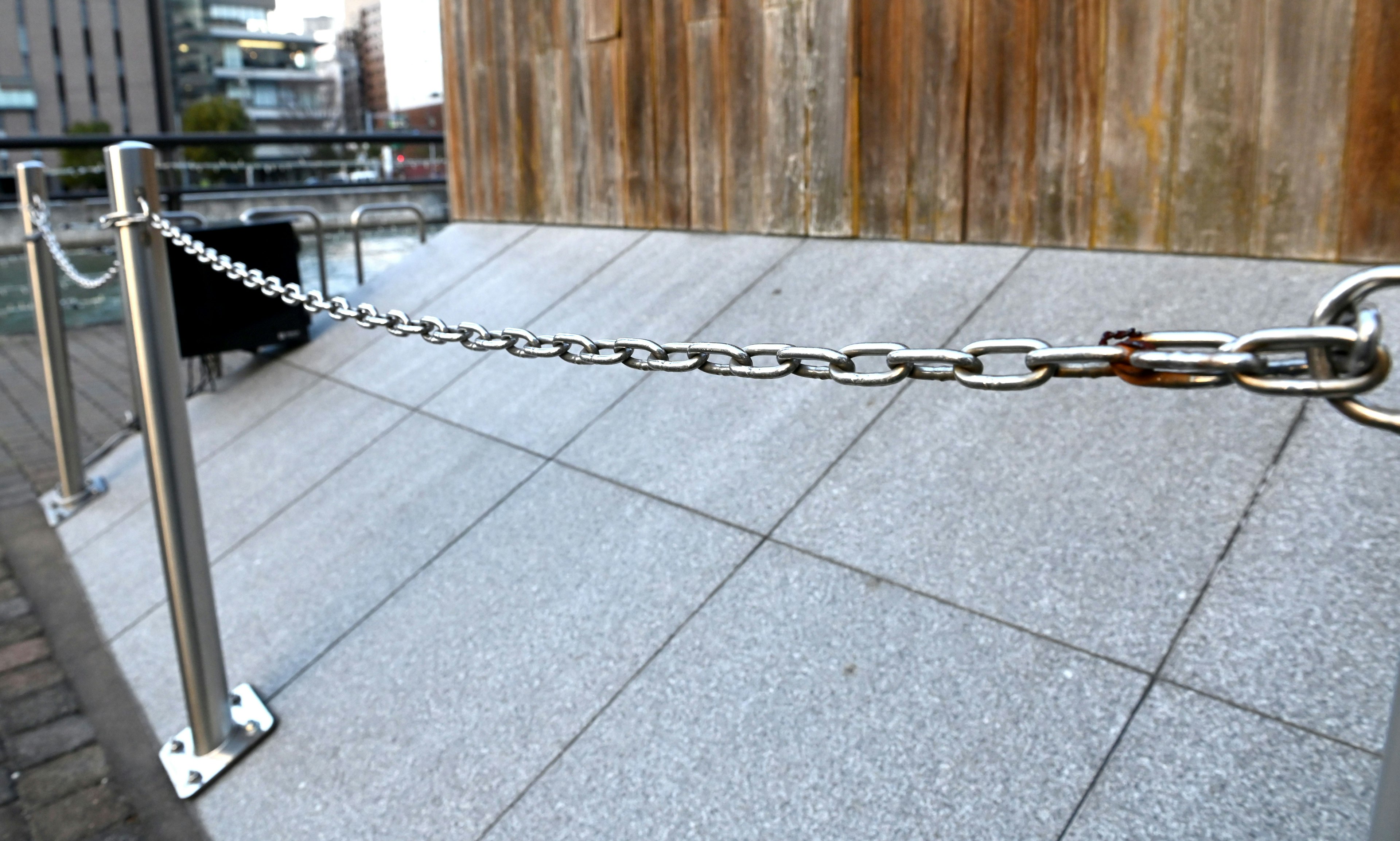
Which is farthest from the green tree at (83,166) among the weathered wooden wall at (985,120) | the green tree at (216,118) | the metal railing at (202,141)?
the green tree at (216,118)

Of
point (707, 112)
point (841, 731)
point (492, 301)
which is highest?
point (707, 112)

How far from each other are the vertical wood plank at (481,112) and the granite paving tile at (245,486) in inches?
92.8

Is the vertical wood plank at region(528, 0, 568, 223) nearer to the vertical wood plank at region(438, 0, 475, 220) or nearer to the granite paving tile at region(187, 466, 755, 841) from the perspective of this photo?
the vertical wood plank at region(438, 0, 475, 220)

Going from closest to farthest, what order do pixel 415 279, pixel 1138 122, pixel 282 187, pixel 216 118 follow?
pixel 1138 122 → pixel 415 279 → pixel 282 187 → pixel 216 118

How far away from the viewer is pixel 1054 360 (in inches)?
Answer: 48.4

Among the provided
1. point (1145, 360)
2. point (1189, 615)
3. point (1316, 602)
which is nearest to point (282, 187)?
point (1189, 615)

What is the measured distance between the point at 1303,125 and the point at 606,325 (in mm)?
2828

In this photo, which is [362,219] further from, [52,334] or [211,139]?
[52,334]

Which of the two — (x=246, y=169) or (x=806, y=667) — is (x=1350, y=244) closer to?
(x=806, y=667)

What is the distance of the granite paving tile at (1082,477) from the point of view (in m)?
2.52

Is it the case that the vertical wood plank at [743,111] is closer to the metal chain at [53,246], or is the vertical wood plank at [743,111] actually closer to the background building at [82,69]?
the metal chain at [53,246]

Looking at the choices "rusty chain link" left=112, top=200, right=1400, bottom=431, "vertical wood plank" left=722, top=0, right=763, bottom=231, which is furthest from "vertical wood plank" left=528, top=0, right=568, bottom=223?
"rusty chain link" left=112, top=200, right=1400, bottom=431

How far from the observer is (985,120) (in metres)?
4.16

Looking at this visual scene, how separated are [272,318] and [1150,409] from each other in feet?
16.5
